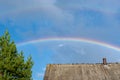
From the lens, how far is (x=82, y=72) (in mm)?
31359

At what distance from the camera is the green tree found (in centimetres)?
2890

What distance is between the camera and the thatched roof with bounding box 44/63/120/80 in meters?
30.2

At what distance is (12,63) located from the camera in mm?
29344

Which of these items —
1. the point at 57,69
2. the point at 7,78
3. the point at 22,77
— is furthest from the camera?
the point at 57,69

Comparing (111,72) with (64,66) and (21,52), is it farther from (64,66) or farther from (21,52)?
(21,52)

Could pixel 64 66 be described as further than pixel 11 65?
Yes

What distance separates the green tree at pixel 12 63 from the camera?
28905mm

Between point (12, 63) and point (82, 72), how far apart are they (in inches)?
288

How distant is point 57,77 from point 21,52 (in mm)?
4411

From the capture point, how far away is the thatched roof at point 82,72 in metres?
30.2

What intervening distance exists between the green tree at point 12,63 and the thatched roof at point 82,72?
215 cm

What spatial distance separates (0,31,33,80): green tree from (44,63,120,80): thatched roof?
215 cm

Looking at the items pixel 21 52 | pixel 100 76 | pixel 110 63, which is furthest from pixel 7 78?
pixel 110 63

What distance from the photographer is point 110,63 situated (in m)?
33.3
